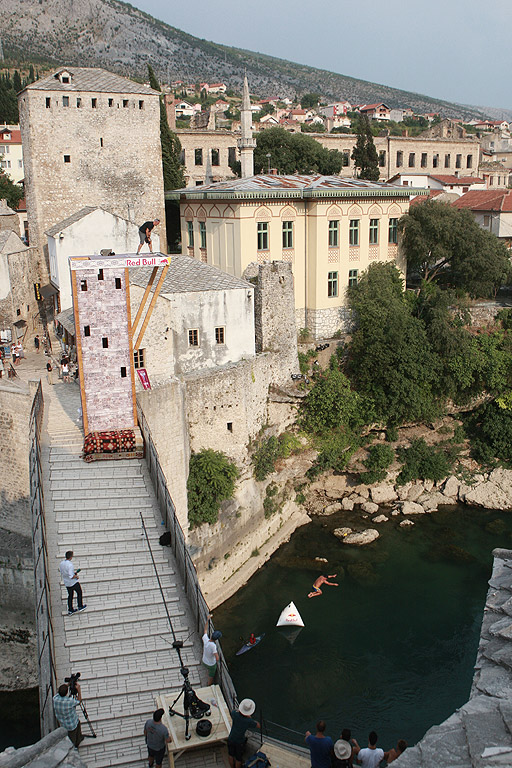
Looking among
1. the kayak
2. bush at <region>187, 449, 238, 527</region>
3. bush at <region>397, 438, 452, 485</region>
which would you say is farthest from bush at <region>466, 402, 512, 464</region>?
the kayak

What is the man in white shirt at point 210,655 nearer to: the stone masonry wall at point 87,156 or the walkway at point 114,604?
the walkway at point 114,604

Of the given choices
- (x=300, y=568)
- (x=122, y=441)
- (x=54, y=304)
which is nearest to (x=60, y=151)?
(x=54, y=304)

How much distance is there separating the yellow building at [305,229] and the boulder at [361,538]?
8.10 meters

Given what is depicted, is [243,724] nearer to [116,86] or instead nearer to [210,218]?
[210,218]

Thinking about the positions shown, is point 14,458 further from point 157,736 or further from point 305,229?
point 305,229

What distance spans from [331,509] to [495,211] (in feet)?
62.7

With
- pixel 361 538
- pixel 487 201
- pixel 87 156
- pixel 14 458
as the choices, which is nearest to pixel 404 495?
pixel 361 538

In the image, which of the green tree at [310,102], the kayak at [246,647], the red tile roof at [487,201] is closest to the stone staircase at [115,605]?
the kayak at [246,647]

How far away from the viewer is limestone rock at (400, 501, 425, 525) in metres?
24.8

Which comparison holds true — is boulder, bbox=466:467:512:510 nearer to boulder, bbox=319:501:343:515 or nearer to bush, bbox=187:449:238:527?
boulder, bbox=319:501:343:515

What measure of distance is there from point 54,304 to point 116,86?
9.16 m

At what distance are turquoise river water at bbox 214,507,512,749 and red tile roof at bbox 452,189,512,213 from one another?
58.3ft

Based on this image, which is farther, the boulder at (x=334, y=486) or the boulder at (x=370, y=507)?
the boulder at (x=334, y=486)

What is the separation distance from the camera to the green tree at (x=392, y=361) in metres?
25.6
